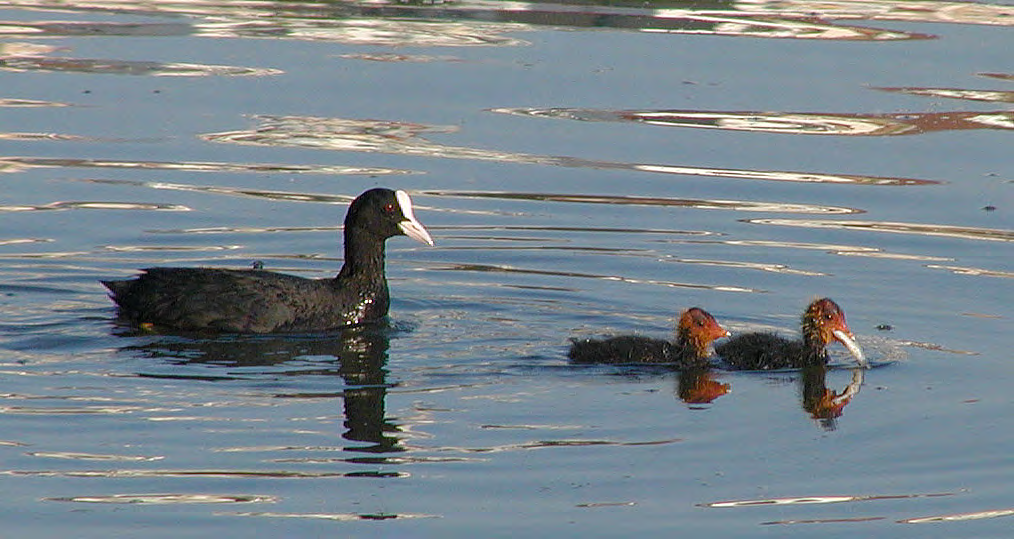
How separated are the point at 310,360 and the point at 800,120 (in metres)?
7.63

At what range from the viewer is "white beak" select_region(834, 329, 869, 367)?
10.0 metres

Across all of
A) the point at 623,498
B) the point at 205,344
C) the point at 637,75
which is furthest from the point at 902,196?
the point at 623,498

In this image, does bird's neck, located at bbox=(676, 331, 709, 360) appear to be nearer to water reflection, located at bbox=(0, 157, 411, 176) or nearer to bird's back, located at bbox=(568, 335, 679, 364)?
bird's back, located at bbox=(568, 335, 679, 364)

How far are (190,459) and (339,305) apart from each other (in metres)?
3.37

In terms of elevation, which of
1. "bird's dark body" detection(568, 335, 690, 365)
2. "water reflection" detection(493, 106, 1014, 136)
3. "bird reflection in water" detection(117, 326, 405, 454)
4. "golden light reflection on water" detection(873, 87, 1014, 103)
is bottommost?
"bird reflection in water" detection(117, 326, 405, 454)

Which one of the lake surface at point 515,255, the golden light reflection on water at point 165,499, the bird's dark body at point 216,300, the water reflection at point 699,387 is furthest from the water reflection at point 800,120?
the golden light reflection on water at point 165,499

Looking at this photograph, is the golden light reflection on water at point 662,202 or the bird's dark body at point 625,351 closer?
the bird's dark body at point 625,351

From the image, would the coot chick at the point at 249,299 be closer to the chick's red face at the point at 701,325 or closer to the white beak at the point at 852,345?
Answer: the chick's red face at the point at 701,325

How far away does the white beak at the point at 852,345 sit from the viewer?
1001 centimetres

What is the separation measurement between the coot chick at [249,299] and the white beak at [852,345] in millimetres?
2684

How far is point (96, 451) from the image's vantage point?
8008 millimetres

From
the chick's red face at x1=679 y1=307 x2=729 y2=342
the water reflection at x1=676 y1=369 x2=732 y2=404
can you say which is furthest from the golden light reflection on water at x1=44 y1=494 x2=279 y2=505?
the chick's red face at x1=679 y1=307 x2=729 y2=342

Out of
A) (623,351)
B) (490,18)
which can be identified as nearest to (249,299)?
(623,351)

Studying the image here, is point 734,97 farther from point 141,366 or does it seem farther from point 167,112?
point 141,366
